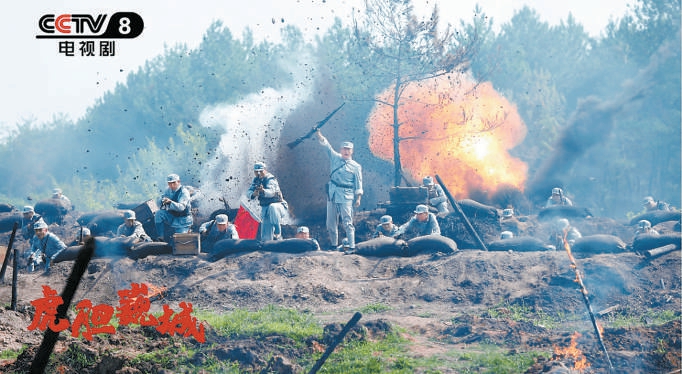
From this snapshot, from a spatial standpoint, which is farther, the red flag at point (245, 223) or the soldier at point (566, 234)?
the red flag at point (245, 223)

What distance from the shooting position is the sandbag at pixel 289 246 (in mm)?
14219

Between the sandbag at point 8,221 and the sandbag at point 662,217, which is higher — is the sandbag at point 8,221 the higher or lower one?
the higher one

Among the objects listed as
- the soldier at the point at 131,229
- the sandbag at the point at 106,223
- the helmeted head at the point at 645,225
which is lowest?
the helmeted head at the point at 645,225

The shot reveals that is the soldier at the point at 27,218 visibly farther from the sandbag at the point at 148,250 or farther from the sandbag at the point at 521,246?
the sandbag at the point at 521,246

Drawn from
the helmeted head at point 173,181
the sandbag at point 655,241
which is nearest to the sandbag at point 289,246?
the helmeted head at point 173,181

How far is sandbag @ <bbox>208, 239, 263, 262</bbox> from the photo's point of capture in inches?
562

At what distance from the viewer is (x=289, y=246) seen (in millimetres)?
14234

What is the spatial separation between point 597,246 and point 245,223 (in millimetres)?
8102

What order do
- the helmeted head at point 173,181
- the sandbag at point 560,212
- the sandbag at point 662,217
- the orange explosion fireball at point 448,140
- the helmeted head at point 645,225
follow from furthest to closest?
the orange explosion fireball at point 448,140, the sandbag at point 560,212, the sandbag at point 662,217, the helmeted head at point 645,225, the helmeted head at point 173,181

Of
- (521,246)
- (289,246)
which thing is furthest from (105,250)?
(521,246)

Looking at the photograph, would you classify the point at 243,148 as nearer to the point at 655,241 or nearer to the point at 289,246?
the point at 289,246

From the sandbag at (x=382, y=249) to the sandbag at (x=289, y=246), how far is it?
0.86 meters

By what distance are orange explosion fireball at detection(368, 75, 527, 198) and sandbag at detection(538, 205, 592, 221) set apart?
5454 millimetres

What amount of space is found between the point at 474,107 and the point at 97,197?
82.8 feet
